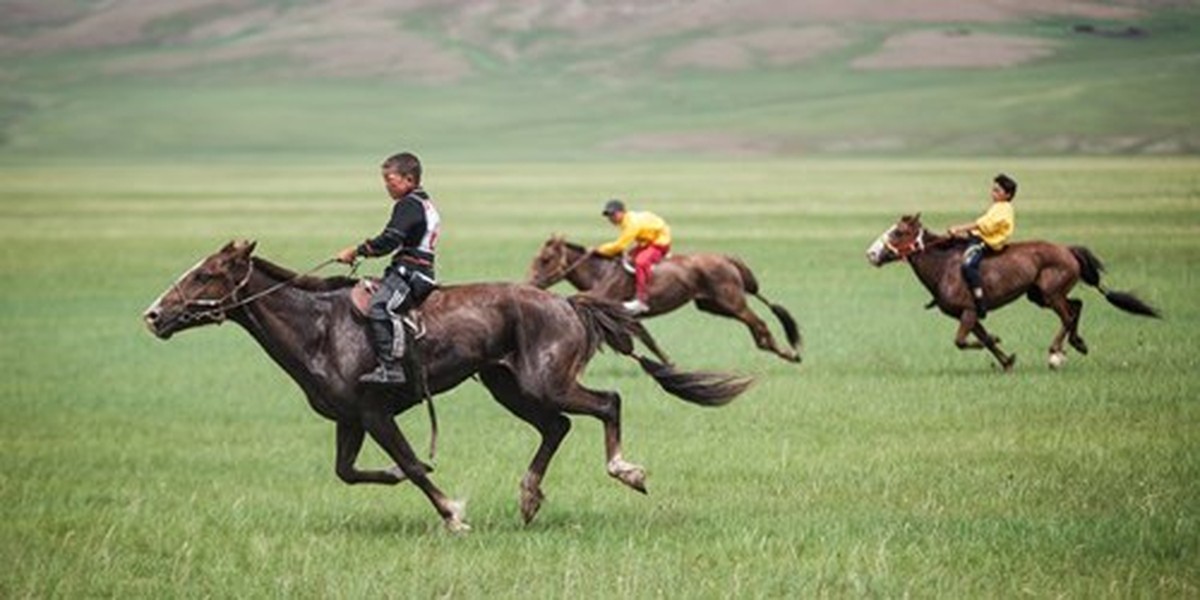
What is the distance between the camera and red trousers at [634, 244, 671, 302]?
930 inches

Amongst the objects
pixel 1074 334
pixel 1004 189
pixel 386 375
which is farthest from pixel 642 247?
pixel 386 375

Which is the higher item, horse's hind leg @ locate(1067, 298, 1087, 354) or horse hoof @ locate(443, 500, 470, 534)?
horse hoof @ locate(443, 500, 470, 534)

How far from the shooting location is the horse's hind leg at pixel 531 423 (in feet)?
40.2

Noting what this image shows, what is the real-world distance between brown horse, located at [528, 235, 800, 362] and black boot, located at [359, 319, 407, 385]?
11404 millimetres

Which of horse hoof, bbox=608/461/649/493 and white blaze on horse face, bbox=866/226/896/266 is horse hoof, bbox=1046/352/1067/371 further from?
horse hoof, bbox=608/461/649/493

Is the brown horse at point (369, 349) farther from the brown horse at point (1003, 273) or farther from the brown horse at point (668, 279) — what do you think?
the brown horse at point (668, 279)

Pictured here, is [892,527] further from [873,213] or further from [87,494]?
[873,213]

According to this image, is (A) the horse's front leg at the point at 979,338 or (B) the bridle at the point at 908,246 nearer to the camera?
(A) the horse's front leg at the point at 979,338

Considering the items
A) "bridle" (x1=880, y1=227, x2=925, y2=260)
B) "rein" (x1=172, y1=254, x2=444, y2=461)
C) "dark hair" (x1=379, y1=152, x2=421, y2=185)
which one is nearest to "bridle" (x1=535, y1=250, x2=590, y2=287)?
"bridle" (x1=880, y1=227, x2=925, y2=260)

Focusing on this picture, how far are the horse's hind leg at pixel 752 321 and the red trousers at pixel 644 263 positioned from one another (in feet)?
2.90

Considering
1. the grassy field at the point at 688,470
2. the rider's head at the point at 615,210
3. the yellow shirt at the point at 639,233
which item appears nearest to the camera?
the grassy field at the point at 688,470

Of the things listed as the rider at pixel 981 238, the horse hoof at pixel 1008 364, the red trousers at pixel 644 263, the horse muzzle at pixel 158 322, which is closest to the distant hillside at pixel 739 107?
the red trousers at pixel 644 263

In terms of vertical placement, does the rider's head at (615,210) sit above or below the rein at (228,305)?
below

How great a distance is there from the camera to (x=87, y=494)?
14.9 metres
